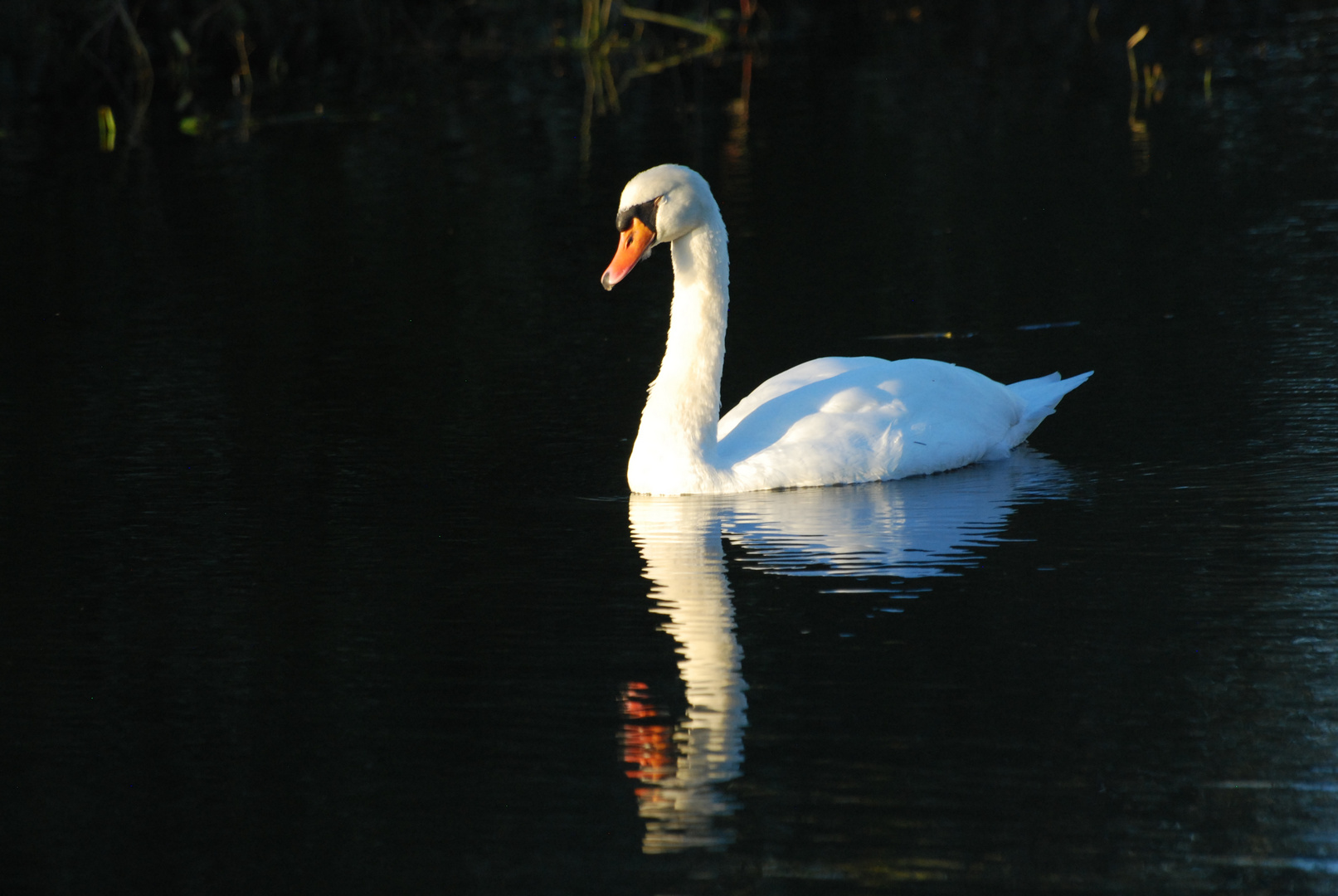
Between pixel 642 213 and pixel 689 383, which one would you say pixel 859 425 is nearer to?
pixel 689 383

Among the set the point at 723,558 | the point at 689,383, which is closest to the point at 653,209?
the point at 689,383

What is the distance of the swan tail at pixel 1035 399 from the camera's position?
8961 millimetres

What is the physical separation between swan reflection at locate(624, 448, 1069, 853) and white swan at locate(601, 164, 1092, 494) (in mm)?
102

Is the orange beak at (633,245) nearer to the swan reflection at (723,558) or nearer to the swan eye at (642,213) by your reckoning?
the swan eye at (642,213)

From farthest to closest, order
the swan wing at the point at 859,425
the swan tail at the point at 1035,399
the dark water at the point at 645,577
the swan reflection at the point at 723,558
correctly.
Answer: the swan tail at the point at 1035,399 → the swan wing at the point at 859,425 → the swan reflection at the point at 723,558 → the dark water at the point at 645,577

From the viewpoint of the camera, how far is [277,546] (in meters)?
7.57

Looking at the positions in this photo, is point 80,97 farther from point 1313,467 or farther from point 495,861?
point 495,861

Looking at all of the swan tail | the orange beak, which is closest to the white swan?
the orange beak

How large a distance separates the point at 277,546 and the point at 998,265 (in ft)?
23.2

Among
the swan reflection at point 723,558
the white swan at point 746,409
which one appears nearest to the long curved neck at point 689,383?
the white swan at point 746,409

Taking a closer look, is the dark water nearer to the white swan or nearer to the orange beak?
the white swan

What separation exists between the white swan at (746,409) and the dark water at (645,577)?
16 centimetres

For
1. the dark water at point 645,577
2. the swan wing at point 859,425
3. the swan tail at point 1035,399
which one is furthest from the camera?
the swan tail at point 1035,399

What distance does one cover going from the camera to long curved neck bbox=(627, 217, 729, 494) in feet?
26.8
